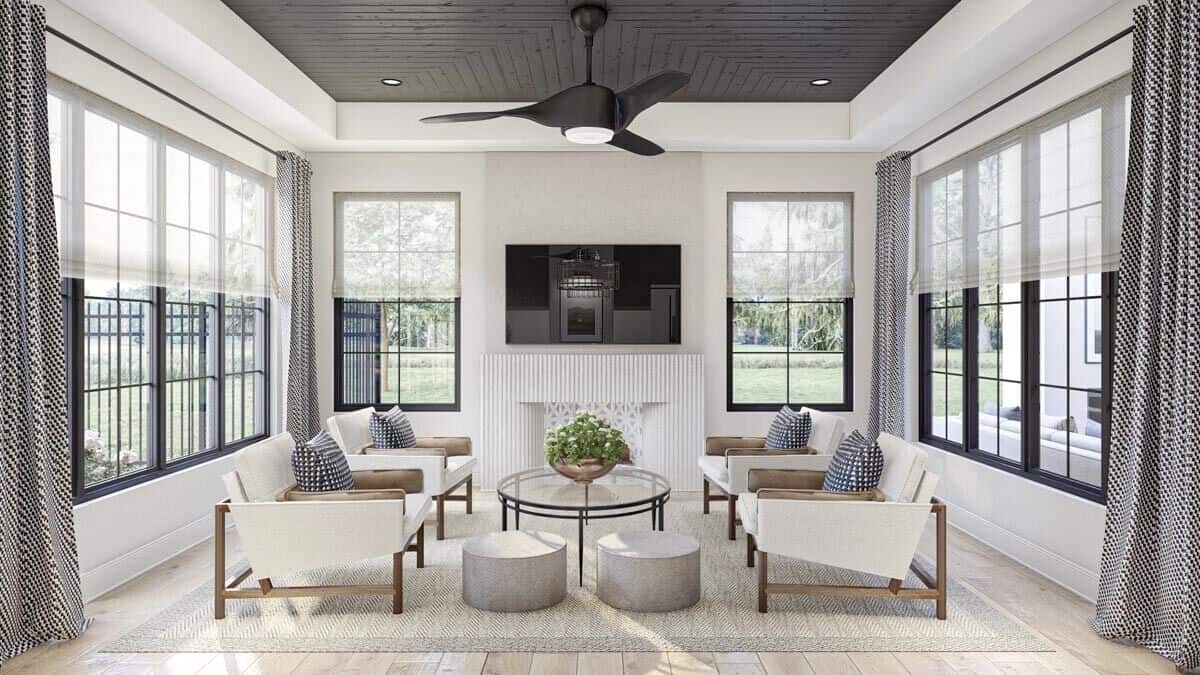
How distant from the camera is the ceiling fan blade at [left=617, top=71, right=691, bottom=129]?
3.38 m

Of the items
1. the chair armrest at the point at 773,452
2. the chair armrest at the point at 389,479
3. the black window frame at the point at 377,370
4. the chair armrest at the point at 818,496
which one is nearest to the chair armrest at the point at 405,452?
the chair armrest at the point at 389,479

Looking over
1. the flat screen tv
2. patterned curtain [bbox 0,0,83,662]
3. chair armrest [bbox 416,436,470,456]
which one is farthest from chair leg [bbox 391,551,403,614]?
the flat screen tv

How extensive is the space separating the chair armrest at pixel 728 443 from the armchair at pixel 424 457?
1.78 m

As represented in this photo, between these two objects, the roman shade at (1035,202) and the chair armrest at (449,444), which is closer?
the roman shade at (1035,202)

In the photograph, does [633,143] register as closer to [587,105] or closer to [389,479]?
[587,105]

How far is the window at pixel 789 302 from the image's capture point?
20.9ft

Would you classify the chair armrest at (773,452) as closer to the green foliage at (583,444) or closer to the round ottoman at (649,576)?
the green foliage at (583,444)

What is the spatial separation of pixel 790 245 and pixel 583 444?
3082 millimetres

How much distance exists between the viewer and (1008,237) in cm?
454

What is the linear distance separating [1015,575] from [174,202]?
540 cm

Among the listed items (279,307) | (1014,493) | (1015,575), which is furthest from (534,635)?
(279,307)

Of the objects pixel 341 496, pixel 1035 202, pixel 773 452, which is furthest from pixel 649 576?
pixel 1035 202

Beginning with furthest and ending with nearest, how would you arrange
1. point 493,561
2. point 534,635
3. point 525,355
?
point 525,355 → point 493,561 → point 534,635

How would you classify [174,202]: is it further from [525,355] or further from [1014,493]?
[1014,493]
